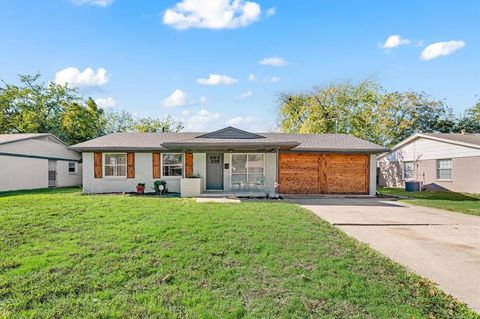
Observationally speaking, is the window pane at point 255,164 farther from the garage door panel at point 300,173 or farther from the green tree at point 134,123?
the green tree at point 134,123

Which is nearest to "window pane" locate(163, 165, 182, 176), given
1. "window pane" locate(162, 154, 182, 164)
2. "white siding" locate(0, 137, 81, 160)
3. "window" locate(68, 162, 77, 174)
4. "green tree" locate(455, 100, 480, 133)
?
"window pane" locate(162, 154, 182, 164)

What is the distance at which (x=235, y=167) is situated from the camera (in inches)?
607

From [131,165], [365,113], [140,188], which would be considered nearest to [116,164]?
[131,165]

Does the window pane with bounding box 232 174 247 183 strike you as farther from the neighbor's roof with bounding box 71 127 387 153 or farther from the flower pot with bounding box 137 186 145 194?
the flower pot with bounding box 137 186 145 194

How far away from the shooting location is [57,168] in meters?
20.7

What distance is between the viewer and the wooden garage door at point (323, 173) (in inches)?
617

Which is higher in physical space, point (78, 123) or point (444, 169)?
point (78, 123)

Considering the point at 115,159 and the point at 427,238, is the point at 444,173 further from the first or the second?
the point at 115,159

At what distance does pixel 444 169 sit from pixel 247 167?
1284 cm

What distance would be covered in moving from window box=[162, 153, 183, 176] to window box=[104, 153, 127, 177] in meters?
2.07

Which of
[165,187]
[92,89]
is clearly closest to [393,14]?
[165,187]

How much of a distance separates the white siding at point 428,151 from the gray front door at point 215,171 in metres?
13.9

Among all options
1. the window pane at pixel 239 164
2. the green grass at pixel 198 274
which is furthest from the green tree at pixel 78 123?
the green grass at pixel 198 274

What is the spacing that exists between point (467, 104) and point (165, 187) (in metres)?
33.6
